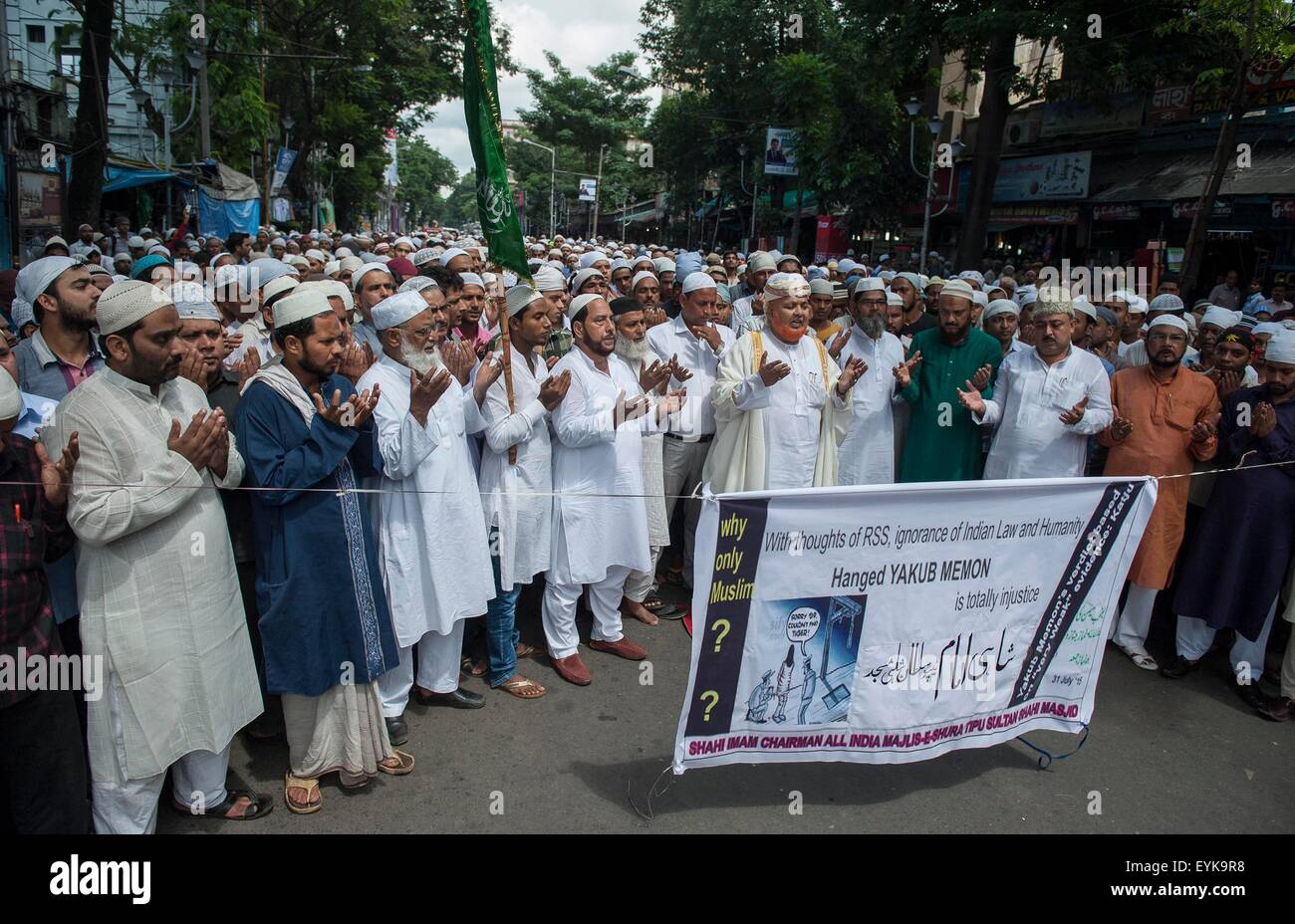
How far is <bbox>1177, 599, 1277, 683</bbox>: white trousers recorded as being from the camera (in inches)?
176

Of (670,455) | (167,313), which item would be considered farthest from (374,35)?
(167,313)

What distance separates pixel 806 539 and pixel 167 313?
213 centimetres

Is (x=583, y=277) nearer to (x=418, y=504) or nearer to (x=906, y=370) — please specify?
(x=906, y=370)

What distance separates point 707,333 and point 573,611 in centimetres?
197

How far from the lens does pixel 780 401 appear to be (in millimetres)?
4723

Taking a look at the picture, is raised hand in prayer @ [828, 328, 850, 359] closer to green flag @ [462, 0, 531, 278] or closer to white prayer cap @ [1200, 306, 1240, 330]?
green flag @ [462, 0, 531, 278]

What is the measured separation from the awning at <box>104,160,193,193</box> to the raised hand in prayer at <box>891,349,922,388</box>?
65.3 feet

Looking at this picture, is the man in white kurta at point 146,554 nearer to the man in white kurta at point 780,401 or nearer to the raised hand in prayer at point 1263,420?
the man in white kurta at point 780,401

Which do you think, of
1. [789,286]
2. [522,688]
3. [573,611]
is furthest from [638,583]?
[789,286]

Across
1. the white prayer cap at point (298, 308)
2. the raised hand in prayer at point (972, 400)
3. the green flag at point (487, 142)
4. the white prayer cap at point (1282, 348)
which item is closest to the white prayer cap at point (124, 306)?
the white prayer cap at point (298, 308)

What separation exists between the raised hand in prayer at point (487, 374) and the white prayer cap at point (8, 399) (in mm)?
1672

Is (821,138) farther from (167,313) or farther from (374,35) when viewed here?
(167,313)

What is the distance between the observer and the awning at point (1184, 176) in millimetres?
13586

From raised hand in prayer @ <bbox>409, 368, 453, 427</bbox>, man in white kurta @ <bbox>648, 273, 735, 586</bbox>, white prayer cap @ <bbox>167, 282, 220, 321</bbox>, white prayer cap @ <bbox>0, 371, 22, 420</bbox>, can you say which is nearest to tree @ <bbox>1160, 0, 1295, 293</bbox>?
man in white kurta @ <bbox>648, 273, 735, 586</bbox>
